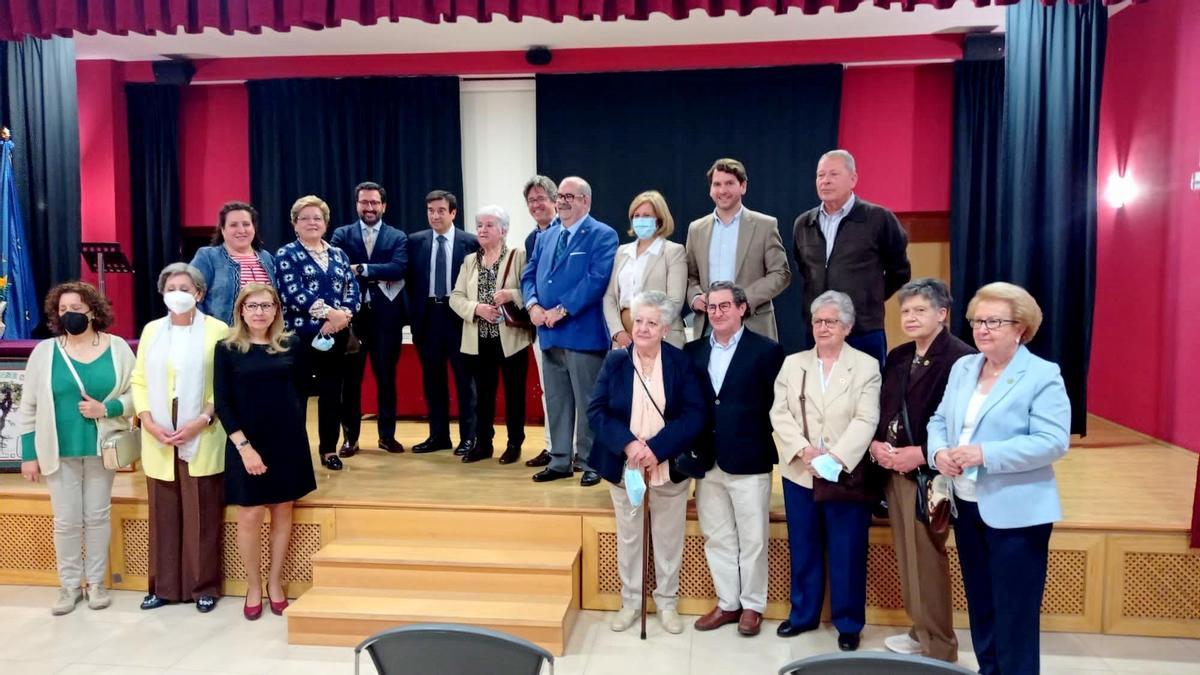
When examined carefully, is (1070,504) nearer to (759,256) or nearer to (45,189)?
(759,256)

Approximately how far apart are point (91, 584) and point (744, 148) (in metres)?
5.28

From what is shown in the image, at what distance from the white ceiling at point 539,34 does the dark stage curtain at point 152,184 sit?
1.27ft

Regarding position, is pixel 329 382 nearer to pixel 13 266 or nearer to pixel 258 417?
→ pixel 258 417

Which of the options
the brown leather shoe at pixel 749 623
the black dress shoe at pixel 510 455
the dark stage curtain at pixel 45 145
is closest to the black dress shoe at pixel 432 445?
the black dress shoe at pixel 510 455

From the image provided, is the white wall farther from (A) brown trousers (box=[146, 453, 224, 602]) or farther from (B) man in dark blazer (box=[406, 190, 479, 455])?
(A) brown trousers (box=[146, 453, 224, 602])

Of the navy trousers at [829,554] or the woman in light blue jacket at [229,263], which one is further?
the woman in light blue jacket at [229,263]

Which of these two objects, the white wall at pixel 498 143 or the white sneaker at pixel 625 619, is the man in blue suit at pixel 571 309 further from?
the white wall at pixel 498 143

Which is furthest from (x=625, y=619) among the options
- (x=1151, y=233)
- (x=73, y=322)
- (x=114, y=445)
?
(x=1151, y=233)

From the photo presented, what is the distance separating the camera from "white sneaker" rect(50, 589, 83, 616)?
11.9 ft

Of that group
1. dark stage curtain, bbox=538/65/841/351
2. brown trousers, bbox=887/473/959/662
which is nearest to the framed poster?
dark stage curtain, bbox=538/65/841/351

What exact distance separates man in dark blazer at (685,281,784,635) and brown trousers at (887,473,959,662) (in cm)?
52

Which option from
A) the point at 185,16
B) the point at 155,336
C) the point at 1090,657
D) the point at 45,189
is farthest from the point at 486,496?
the point at 45,189

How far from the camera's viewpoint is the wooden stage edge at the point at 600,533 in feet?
11.1

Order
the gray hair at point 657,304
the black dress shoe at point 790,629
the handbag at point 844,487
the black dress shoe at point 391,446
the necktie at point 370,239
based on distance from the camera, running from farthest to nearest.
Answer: the black dress shoe at point 391,446
the necktie at point 370,239
the black dress shoe at point 790,629
the gray hair at point 657,304
the handbag at point 844,487
